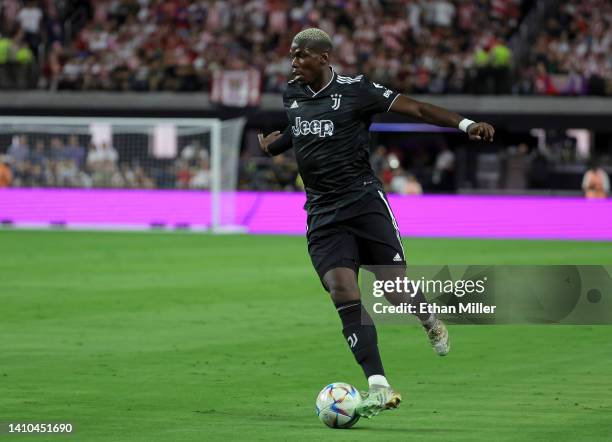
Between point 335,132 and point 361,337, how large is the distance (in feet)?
4.18

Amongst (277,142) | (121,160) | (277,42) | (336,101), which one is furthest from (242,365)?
(277,42)

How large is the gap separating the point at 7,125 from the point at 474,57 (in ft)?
41.2

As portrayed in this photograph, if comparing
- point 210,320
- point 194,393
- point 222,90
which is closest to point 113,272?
point 210,320

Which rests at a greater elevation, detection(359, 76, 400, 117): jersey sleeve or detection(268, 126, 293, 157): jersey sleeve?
detection(359, 76, 400, 117): jersey sleeve

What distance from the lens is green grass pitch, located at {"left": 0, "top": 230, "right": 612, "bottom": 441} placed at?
8.21 m

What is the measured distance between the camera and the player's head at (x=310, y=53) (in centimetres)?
839

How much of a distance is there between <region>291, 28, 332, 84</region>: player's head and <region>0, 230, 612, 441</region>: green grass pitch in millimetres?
2120

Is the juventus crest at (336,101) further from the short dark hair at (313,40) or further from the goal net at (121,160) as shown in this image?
the goal net at (121,160)

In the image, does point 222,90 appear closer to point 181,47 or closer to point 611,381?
point 181,47

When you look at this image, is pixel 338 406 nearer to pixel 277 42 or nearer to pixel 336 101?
pixel 336 101

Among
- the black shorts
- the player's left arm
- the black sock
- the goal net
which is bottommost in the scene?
the goal net

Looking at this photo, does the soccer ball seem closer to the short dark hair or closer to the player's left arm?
the player's left arm

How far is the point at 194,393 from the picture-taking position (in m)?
9.46

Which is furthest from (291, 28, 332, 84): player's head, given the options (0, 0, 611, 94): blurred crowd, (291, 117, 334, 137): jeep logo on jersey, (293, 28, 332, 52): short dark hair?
(0, 0, 611, 94): blurred crowd
